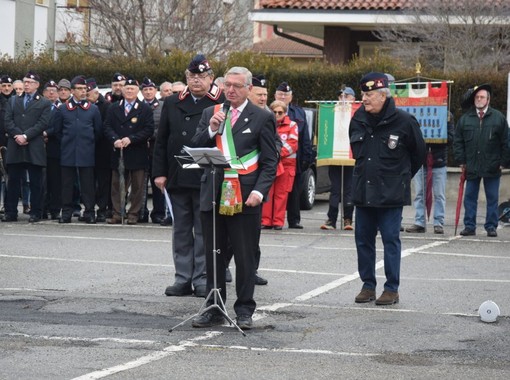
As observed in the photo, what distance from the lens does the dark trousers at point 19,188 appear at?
1988cm

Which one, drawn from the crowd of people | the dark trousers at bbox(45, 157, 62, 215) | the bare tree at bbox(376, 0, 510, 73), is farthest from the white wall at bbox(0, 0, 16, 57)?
the dark trousers at bbox(45, 157, 62, 215)

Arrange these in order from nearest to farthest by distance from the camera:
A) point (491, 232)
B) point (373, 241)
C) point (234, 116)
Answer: point (234, 116), point (373, 241), point (491, 232)

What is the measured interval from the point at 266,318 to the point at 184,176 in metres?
1.90

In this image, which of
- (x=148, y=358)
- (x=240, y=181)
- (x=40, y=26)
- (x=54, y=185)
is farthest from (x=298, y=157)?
(x=40, y=26)

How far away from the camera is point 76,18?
139 feet

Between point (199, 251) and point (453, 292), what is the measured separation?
2.55 m

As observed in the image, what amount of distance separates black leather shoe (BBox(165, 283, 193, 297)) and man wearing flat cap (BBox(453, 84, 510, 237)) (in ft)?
23.5

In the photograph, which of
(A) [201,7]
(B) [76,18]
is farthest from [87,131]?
(B) [76,18]

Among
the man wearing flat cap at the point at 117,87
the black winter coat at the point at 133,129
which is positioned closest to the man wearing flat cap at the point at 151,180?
the black winter coat at the point at 133,129

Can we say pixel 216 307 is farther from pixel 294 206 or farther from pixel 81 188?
pixel 81 188

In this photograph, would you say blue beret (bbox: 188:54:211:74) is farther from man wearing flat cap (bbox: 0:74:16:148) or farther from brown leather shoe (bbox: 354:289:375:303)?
man wearing flat cap (bbox: 0:74:16:148)

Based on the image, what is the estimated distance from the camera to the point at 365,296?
11.9 meters

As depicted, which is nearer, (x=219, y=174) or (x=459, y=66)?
(x=219, y=174)

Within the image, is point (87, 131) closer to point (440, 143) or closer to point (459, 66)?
point (440, 143)
